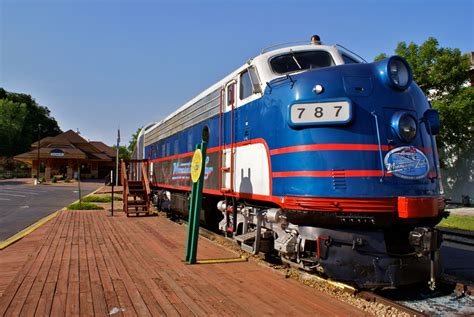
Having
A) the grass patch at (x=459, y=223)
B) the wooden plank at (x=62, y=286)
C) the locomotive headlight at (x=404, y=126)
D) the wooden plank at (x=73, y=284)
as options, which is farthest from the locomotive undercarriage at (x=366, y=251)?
the grass patch at (x=459, y=223)

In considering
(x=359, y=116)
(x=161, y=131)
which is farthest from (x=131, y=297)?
(x=161, y=131)

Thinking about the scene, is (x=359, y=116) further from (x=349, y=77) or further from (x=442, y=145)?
(x=442, y=145)

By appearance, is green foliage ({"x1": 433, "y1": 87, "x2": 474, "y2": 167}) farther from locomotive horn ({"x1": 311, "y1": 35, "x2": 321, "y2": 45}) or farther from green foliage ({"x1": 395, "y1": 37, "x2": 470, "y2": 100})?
locomotive horn ({"x1": 311, "y1": 35, "x2": 321, "y2": 45})

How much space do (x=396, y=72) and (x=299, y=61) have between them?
1.77m

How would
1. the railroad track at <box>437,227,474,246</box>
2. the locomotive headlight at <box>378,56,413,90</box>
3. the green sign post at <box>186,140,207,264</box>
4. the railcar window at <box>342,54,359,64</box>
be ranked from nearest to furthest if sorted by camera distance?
1. the locomotive headlight at <box>378,56,413,90</box>
2. the green sign post at <box>186,140,207,264</box>
3. the railcar window at <box>342,54,359,64</box>
4. the railroad track at <box>437,227,474,246</box>

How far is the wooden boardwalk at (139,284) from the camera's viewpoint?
4.63 metres

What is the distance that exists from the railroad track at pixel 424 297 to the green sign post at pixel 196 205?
1.90 meters

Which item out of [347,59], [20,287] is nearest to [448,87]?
[347,59]

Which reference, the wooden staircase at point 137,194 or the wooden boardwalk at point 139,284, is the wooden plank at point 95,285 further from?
the wooden staircase at point 137,194

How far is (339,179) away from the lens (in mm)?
5266

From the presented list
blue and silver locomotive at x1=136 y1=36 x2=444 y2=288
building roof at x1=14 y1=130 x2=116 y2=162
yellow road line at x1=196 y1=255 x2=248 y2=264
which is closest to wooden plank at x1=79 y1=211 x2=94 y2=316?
yellow road line at x1=196 y1=255 x2=248 y2=264

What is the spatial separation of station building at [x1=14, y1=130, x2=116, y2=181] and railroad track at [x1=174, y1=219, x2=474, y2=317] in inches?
1931

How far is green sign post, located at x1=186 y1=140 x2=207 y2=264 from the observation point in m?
6.95

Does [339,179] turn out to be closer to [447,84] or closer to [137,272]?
[137,272]
